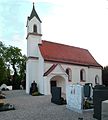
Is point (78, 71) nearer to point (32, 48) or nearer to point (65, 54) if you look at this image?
point (65, 54)

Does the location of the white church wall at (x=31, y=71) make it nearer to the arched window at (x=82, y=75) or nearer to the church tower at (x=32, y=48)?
Result: the church tower at (x=32, y=48)

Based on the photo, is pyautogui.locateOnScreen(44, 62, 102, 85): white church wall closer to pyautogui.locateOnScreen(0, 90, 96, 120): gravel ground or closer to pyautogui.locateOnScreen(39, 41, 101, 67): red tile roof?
pyautogui.locateOnScreen(39, 41, 101, 67): red tile roof

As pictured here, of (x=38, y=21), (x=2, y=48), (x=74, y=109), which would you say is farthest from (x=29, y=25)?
(x=74, y=109)

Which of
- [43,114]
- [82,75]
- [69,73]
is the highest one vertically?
[69,73]

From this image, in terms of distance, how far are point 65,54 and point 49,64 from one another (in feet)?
19.2

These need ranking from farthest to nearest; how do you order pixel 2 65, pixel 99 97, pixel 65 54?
pixel 65 54
pixel 2 65
pixel 99 97

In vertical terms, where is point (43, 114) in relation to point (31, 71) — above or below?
below

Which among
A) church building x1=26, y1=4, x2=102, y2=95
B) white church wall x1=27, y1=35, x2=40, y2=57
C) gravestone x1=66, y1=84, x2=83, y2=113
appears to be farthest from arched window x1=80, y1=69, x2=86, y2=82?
gravestone x1=66, y1=84, x2=83, y2=113

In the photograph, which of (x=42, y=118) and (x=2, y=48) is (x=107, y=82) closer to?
(x=2, y=48)

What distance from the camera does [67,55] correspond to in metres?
43.1

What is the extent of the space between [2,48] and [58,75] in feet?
43.8

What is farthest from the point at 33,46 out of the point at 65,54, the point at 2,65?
the point at 65,54

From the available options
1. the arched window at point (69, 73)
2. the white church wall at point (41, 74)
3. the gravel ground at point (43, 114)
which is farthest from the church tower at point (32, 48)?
the gravel ground at point (43, 114)

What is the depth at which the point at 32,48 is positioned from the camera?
1549 inches
